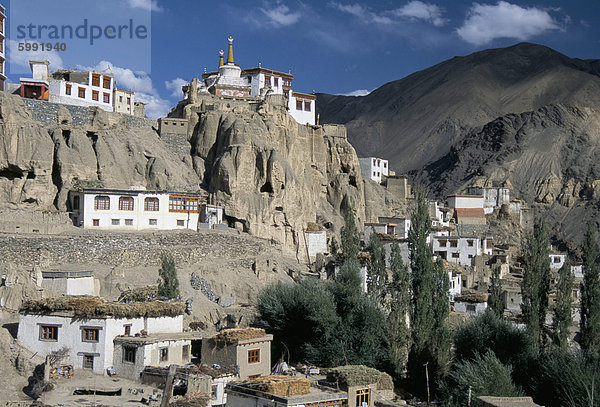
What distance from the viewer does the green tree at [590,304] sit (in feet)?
96.4

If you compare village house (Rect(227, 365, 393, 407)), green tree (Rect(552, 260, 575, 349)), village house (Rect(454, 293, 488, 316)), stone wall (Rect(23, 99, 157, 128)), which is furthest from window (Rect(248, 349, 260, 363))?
stone wall (Rect(23, 99, 157, 128))

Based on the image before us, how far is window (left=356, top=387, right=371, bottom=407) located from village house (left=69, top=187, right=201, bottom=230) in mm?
24273

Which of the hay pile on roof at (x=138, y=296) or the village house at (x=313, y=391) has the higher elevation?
the hay pile on roof at (x=138, y=296)

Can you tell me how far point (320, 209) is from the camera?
188 feet

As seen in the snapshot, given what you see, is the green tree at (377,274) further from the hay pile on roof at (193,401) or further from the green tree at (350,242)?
the hay pile on roof at (193,401)

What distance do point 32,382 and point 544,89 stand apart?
132243 mm

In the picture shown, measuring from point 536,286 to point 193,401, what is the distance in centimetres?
1742

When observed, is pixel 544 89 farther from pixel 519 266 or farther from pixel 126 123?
pixel 126 123

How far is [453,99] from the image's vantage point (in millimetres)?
145375

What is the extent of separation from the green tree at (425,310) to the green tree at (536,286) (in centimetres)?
370

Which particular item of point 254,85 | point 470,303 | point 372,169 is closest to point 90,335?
point 470,303

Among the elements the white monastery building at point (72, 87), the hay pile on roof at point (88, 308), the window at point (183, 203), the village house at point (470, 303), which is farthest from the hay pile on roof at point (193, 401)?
the white monastery building at point (72, 87)

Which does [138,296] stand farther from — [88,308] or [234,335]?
[234,335]

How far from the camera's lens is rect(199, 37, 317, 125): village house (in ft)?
198
